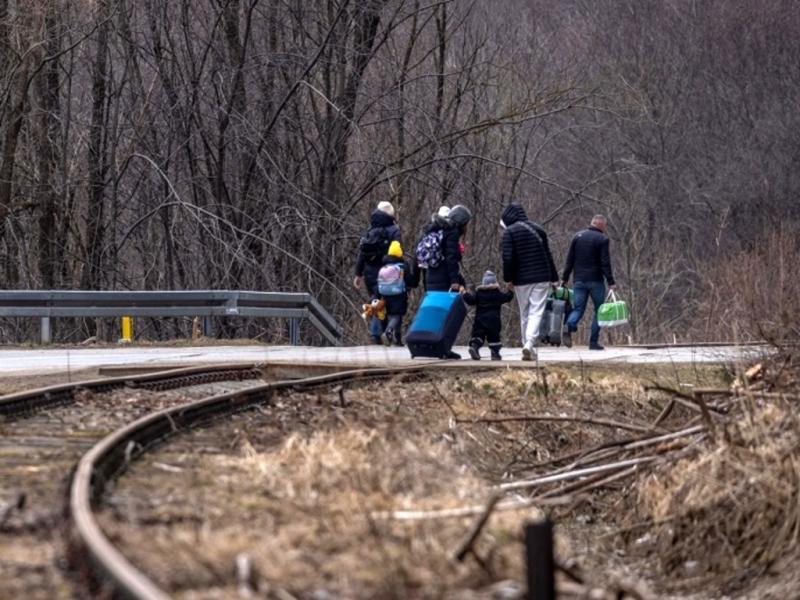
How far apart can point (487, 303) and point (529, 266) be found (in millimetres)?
692

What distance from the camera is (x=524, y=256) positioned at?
18703 mm

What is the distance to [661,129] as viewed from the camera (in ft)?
182

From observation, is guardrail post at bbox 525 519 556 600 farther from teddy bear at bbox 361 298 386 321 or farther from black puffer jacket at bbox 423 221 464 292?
teddy bear at bbox 361 298 386 321

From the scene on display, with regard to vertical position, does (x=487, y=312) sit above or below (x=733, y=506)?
above

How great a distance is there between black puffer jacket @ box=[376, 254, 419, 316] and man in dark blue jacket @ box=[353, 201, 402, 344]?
0.74 ft

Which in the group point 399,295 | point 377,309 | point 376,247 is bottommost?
point 377,309

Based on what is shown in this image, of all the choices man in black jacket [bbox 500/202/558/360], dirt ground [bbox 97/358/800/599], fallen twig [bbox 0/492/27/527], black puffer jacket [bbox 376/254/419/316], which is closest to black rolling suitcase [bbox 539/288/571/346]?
black puffer jacket [bbox 376/254/419/316]

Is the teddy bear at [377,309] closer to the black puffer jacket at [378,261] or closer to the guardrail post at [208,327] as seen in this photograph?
the black puffer jacket at [378,261]

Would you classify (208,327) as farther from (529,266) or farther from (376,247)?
(529,266)

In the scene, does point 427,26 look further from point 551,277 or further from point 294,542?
point 294,542

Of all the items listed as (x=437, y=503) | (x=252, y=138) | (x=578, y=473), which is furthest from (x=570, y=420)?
(x=252, y=138)

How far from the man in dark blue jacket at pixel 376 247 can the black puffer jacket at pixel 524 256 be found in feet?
11.4

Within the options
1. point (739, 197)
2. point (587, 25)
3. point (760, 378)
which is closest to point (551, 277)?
point (760, 378)

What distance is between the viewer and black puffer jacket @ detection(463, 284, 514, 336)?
60.4 feet
